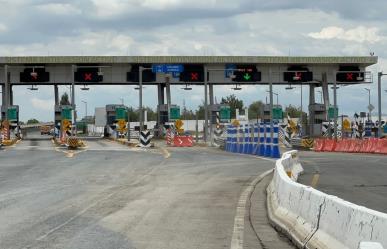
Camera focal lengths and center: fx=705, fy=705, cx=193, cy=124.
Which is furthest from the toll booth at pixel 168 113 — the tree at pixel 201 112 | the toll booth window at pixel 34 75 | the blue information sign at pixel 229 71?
the tree at pixel 201 112

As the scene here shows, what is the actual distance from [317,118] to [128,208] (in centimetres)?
6186

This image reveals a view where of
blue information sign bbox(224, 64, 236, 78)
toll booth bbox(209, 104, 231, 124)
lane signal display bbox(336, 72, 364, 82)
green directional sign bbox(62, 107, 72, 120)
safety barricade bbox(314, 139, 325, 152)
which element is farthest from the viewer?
lane signal display bbox(336, 72, 364, 82)

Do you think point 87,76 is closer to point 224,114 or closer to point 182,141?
point 224,114

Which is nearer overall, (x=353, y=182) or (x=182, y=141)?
(x=353, y=182)

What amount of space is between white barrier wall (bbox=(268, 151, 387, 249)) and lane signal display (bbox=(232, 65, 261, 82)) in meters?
57.9

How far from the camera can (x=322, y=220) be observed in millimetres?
8250

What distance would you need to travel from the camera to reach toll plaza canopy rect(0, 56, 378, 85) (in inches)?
2682

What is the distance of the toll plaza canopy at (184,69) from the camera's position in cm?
6812

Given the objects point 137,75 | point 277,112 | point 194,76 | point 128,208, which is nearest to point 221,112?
point 194,76

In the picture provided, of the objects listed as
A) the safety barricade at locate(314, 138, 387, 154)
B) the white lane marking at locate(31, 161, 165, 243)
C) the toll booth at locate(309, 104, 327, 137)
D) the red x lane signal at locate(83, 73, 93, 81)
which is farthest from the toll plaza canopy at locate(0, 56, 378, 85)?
the white lane marking at locate(31, 161, 165, 243)

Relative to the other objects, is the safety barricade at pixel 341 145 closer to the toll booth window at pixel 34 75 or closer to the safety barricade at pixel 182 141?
the safety barricade at pixel 182 141

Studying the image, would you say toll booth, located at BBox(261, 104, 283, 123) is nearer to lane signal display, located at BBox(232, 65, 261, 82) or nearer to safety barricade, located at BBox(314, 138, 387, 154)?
lane signal display, located at BBox(232, 65, 261, 82)

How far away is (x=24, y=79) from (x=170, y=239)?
2391 inches

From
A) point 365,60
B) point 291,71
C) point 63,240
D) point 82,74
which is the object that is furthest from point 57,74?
point 63,240
